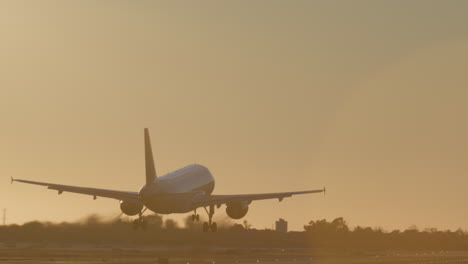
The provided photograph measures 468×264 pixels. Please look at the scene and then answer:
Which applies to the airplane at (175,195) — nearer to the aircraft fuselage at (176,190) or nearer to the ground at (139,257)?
the aircraft fuselage at (176,190)

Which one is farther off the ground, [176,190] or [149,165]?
[149,165]

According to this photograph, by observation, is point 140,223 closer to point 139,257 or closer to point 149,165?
point 149,165

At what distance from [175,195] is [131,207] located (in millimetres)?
9207

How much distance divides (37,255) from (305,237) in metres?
86.8

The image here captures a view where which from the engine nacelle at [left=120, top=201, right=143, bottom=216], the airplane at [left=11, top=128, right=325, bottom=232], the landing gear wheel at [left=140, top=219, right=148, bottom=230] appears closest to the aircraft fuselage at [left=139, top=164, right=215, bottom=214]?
the airplane at [left=11, top=128, right=325, bottom=232]

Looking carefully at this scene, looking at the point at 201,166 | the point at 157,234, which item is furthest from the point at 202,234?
the point at 201,166

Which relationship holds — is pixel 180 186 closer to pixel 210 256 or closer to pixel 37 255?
pixel 210 256

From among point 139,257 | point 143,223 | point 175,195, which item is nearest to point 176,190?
point 175,195

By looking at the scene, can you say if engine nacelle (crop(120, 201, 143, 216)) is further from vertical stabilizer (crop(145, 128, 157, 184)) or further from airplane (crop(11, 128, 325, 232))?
vertical stabilizer (crop(145, 128, 157, 184))

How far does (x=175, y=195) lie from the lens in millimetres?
126125

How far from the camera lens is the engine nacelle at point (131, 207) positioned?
133m

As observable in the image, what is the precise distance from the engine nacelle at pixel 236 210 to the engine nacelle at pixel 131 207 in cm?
1033

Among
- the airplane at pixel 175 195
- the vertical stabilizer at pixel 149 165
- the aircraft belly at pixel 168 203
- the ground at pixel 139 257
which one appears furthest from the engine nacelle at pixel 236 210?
the vertical stabilizer at pixel 149 165

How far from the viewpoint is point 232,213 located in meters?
137
